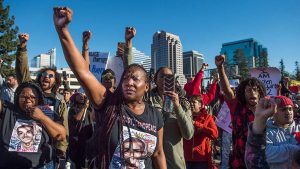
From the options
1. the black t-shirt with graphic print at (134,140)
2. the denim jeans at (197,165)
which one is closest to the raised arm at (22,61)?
the black t-shirt with graphic print at (134,140)

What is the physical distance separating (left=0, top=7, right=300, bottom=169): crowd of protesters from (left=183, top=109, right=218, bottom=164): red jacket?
0.02m

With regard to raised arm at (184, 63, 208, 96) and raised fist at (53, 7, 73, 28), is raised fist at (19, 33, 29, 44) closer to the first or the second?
raised fist at (53, 7, 73, 28)

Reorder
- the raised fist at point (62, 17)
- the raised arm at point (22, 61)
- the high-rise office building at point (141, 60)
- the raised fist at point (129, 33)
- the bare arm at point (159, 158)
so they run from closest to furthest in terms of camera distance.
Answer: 1. the raised fist at point (62, 17)
2. the bare arm at point (159, 158)
3. the raised fist at point (129, 33)
4. the raised arm at point (22, 61)
5. the high-rise office building at point (141, 60)

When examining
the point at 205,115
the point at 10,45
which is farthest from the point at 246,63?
the point at 205,115

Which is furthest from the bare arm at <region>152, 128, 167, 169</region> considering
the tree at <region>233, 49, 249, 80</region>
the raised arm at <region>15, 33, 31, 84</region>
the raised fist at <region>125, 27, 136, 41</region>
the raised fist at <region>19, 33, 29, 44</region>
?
the tree at <region>233, 49, 249, 80</region>

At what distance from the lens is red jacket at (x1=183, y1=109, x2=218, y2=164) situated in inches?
197

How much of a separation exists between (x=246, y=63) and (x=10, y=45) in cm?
4859

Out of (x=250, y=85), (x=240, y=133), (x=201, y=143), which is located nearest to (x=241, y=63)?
(x=201, y=143)

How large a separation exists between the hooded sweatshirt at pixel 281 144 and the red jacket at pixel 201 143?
1.48m

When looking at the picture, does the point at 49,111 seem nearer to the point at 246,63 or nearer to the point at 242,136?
the point at 242,136

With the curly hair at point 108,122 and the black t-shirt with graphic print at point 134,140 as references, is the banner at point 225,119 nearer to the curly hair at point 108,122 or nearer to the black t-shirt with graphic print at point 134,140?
the black t-shirt with graphic print at point 134,140

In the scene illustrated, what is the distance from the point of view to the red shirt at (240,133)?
3.71m

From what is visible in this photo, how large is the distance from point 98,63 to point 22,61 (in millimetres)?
2805

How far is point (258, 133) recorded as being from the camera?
1896mm
